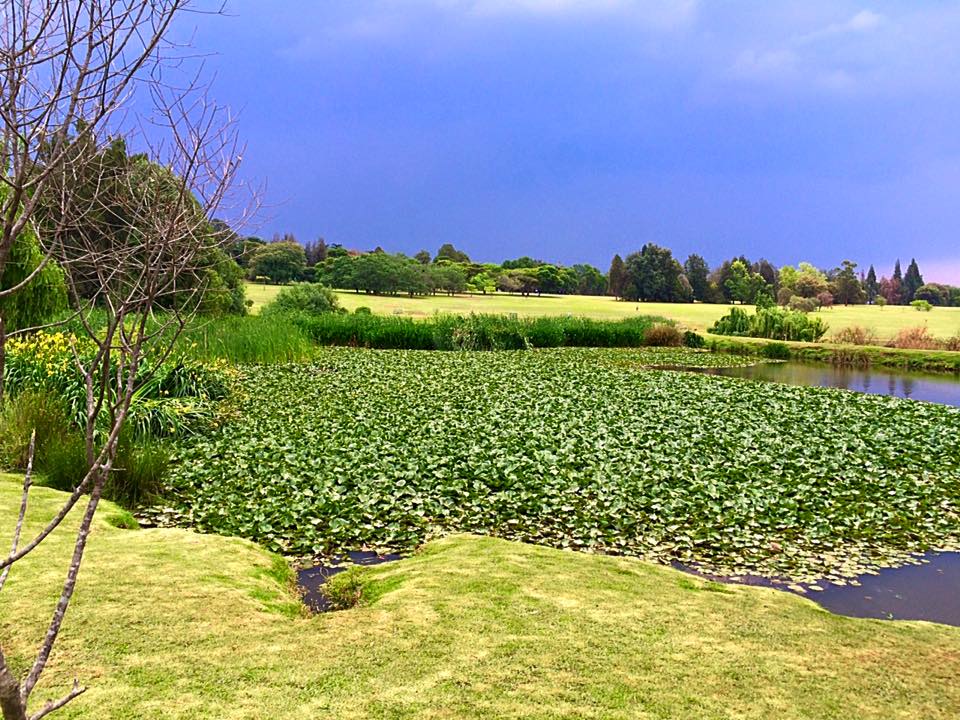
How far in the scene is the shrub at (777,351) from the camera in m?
19.0

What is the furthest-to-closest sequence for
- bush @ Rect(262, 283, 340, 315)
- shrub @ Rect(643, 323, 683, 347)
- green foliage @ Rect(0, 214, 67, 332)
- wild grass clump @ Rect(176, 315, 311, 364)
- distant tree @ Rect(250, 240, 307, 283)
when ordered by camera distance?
distant tree @ Rect(250, 240, 307, 283) → bush @ Rect(262, 283, 340, 315) → shrub @ Rect(643, 323, 683, 347) → wild grass clump @ Rect(176, 315, 311, 364) → green foliage @ Rect(0, 214, 67, 332)

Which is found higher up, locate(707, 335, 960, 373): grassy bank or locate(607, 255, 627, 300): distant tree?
locate(607, 255, 627, 300): distant tree

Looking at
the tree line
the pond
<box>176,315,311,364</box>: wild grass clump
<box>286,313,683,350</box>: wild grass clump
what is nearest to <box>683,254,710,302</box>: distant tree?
the tree line

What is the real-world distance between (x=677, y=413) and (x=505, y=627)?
6.73m

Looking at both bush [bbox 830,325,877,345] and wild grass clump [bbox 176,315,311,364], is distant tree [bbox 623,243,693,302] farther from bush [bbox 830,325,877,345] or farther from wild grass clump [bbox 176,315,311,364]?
wild grass clump [bbox 176,315,311,364]

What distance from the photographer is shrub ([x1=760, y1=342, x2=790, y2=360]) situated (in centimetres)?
1902

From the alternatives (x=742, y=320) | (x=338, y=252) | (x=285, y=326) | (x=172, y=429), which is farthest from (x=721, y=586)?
(x=338, y=252)

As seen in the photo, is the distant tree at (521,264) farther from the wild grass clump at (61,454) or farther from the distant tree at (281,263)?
the wild grass clump at (61,454)

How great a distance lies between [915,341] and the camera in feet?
63.9

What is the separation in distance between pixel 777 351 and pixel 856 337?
359 cm

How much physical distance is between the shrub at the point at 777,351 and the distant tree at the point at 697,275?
32.5 metres

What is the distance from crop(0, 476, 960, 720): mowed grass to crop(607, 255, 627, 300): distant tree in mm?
46283

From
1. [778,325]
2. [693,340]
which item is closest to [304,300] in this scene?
[693,340]

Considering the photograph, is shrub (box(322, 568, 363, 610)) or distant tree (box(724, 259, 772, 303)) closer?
shrub (box(322, 568, 363, 610))
